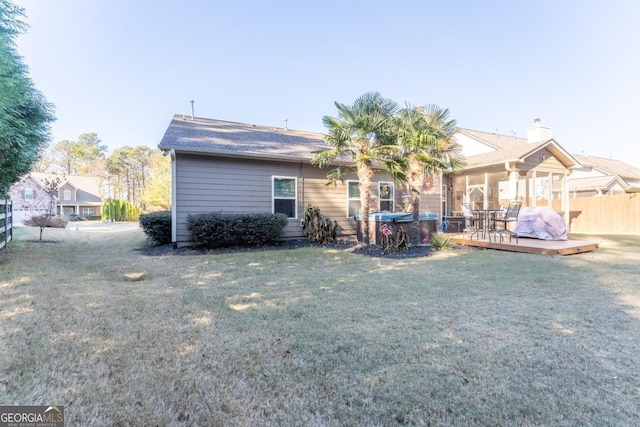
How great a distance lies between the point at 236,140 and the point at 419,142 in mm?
5606

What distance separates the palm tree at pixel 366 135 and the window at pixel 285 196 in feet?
5.23

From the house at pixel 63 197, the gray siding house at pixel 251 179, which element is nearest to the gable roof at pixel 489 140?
the gray siding house at pixel 251 179

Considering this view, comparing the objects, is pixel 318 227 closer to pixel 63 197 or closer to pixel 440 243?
pixel 440 243

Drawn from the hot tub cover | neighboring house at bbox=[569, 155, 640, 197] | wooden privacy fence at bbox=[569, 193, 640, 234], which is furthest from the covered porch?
neighboring house at bbox=[569, 155, 640, 197]

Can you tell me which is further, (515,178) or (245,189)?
(515,178)

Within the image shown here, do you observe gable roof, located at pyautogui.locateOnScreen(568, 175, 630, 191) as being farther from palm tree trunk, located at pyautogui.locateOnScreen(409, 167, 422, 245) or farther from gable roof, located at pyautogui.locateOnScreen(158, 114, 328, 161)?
gable roof, located at pyautogui.locateOnScreen(158, 114, 328, 161)

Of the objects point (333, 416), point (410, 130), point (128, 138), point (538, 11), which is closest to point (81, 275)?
point (333, 416)

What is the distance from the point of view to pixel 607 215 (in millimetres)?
14031

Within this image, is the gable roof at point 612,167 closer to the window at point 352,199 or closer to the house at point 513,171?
the house at point 513,171

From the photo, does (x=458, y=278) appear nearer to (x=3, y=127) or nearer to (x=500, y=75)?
(x=3, y=127)

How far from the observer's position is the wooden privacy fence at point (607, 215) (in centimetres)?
1342

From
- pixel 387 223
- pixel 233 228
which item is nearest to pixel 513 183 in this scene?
pixel 387 223

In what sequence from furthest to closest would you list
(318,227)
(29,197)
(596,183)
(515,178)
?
(29,197) < (596,183) < (515,178) < (318,227)

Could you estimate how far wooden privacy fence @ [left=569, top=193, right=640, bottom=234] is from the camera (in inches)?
528
